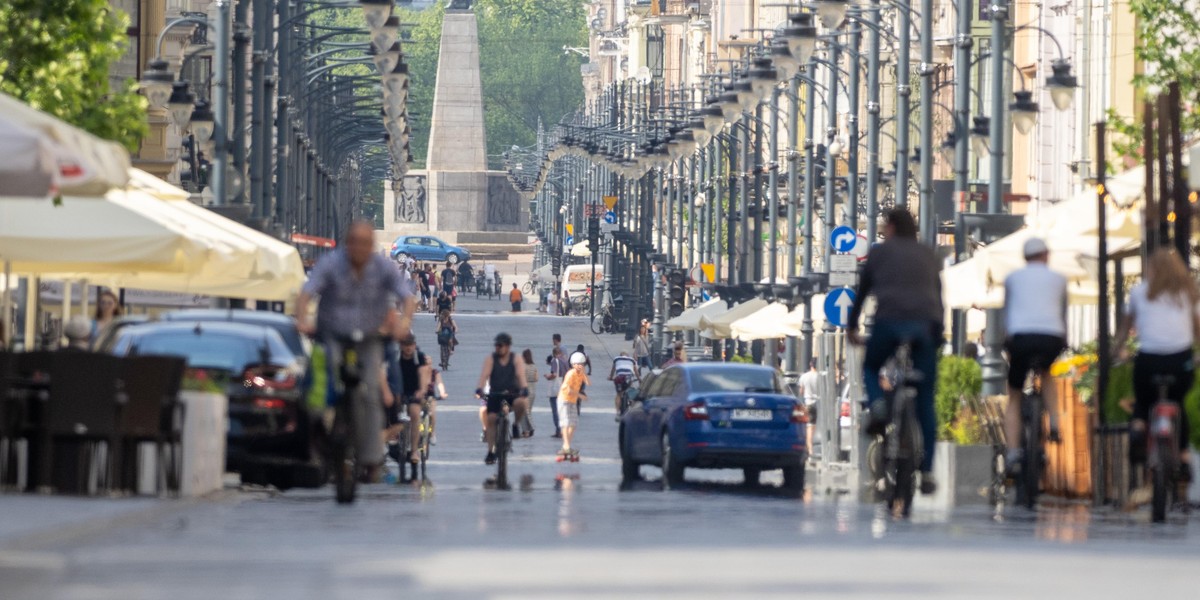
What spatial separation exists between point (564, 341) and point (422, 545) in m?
69.7

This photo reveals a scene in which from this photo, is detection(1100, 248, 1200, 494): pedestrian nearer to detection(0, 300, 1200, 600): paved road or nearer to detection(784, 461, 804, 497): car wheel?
detection(0, 300, 1200, 600): paved road

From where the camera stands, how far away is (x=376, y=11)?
36.3 metres

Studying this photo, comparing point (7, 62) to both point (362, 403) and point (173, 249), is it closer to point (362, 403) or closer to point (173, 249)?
point (173, 249)

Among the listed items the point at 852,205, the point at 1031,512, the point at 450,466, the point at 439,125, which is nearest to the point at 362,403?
the point at 1031,512

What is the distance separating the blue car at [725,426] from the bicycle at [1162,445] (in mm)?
12387

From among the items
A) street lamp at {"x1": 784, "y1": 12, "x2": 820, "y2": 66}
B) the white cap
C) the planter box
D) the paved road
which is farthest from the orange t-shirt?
the white cap

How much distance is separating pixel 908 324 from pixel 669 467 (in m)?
14.3

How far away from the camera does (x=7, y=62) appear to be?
82.1 ft

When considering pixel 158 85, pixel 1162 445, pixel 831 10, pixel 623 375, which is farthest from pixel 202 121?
pixel 1162 445

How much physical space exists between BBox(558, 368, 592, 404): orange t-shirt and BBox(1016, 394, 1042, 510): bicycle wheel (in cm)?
2389

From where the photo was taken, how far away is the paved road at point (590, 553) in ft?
36.6

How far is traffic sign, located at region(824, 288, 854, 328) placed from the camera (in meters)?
38.1

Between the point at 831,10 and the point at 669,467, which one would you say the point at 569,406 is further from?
the point at 669,467

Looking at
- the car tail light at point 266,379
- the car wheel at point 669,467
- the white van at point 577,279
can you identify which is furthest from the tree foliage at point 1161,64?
the white van at point 577,279
